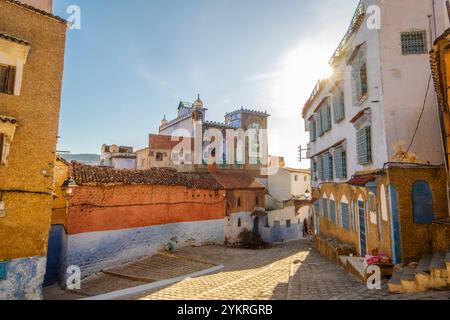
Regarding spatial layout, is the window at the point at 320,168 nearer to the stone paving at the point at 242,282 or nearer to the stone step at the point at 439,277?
the stone paving at the point at 242,282

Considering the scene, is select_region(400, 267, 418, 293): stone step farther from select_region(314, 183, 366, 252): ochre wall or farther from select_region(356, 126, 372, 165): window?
select_region(314, 183, 366, 252): ochre wall

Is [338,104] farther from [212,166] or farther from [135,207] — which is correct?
[212,166]

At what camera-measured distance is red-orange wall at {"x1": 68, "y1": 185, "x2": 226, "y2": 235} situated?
47.6 feet

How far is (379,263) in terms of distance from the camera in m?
9.45

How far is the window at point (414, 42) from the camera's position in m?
10.6

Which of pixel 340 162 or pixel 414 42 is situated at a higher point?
pixel 414 42

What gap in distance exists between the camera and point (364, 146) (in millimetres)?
12211

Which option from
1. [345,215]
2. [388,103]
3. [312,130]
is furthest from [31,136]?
[312,130]

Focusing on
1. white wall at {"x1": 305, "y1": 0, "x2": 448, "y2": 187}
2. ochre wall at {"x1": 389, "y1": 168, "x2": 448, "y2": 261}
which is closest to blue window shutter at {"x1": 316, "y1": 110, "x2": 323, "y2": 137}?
white wall at {"x1": 305, "y1": 0, "x2": 448, "y2": 187}

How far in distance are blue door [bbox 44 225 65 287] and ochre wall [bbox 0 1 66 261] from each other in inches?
159

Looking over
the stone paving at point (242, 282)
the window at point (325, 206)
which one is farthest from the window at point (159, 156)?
the window at point (325, 206)

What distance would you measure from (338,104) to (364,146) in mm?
4216

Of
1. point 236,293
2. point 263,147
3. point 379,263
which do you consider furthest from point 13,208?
point 263,147
